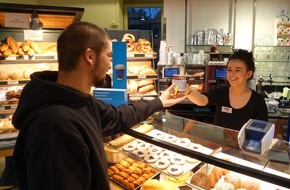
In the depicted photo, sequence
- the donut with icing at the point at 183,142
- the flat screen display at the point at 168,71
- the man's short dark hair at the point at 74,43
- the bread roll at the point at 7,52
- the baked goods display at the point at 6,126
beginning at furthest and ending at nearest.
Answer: the flat screen display at the point at 168,71 < the bread roll at the point at 7,52 < the baked goods display at the point at 6,126 < the donut with icing at the point at 183,142 < the man's short dark hair at the point at 74,43

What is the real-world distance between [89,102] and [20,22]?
2486 millimetres

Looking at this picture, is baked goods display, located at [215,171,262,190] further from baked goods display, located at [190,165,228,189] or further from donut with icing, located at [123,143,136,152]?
donut with icing, located at [123,143,136,152]

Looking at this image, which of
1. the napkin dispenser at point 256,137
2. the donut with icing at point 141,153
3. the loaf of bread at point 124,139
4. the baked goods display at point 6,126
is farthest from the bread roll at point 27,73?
the napkin dispenser at point 256,137

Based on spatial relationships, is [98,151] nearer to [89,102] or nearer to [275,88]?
[89,102]

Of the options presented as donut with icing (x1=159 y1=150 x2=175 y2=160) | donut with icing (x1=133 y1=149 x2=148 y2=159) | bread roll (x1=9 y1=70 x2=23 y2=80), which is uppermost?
bread roll (x1=9 y1=70 x2=23 y2=80)

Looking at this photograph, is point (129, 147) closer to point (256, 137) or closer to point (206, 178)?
point (206, 178)

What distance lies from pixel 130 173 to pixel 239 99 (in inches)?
45.3

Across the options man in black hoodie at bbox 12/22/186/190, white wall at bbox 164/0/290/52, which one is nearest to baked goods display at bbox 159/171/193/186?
man in black hoodie at bbox 12/22/186/190

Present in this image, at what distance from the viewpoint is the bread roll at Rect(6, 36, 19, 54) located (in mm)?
3514

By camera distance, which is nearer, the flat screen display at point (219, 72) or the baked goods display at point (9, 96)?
the baked goods display at point (9, 96)

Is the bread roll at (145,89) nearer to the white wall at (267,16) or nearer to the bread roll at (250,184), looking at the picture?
the bread roll at (250,184)

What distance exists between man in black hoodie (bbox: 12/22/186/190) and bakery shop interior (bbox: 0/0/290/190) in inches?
20.6

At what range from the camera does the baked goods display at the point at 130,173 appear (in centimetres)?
198

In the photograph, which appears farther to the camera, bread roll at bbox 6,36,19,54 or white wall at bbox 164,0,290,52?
white wall at bbox 164,0,290,52
